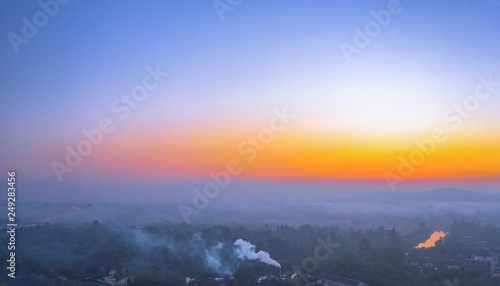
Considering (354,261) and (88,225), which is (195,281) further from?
(88,225)

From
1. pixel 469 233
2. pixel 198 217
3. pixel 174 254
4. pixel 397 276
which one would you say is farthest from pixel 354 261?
pixel 198 217
